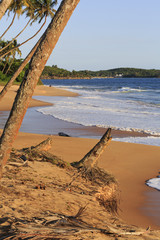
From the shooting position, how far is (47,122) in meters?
19.8

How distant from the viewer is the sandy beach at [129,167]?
6571 millimetres

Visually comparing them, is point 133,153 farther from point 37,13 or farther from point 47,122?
point 37,13

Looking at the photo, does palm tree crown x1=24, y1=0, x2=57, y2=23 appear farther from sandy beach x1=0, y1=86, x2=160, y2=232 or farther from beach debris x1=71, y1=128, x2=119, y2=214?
beach debris x1=71, y1=128, x2=119, y2=214

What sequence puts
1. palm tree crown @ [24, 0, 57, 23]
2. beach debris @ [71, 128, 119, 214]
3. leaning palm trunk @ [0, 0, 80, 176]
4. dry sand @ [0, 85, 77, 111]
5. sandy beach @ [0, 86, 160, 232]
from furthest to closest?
1. dry sand @ [0, 85, 77, 111]
2. palm tree crown @ [24, 0, 57, 23]
3. sandy beach @ [0, 86, 160, 232]
4. beach debris @ [71, 128, 119, 214]
5. leaning palm trunk @ [0, 0, 80, 176]

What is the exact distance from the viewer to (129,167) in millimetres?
9797

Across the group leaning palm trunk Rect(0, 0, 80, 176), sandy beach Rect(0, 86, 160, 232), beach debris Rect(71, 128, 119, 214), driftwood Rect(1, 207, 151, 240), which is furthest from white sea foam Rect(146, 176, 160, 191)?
leaning palm trunk Rect(0, 0, 80, 176)

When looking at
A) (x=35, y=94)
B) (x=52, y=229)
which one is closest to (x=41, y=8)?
(x=52, y=229)

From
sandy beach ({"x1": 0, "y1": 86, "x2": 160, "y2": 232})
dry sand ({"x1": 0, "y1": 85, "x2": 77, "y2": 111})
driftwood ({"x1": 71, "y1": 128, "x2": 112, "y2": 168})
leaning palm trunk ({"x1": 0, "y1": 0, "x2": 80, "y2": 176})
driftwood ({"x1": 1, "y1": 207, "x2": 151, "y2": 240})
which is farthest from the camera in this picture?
dry sand ({"x1": 0, "y1": 85, "x2": 77, "y2": 111})

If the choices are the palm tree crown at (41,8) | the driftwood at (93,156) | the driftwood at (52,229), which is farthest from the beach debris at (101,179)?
the palm tree crown at (41,8)

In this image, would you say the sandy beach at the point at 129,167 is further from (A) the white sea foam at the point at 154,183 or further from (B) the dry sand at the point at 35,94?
(B) the dry sand at the point at 35,94

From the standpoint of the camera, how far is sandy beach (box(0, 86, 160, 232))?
6571mm

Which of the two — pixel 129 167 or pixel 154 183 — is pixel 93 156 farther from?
pixel 129 167

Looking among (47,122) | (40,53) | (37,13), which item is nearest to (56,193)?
(40,53)

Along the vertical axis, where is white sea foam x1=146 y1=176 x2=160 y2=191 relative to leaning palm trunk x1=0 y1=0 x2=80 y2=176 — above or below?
below
